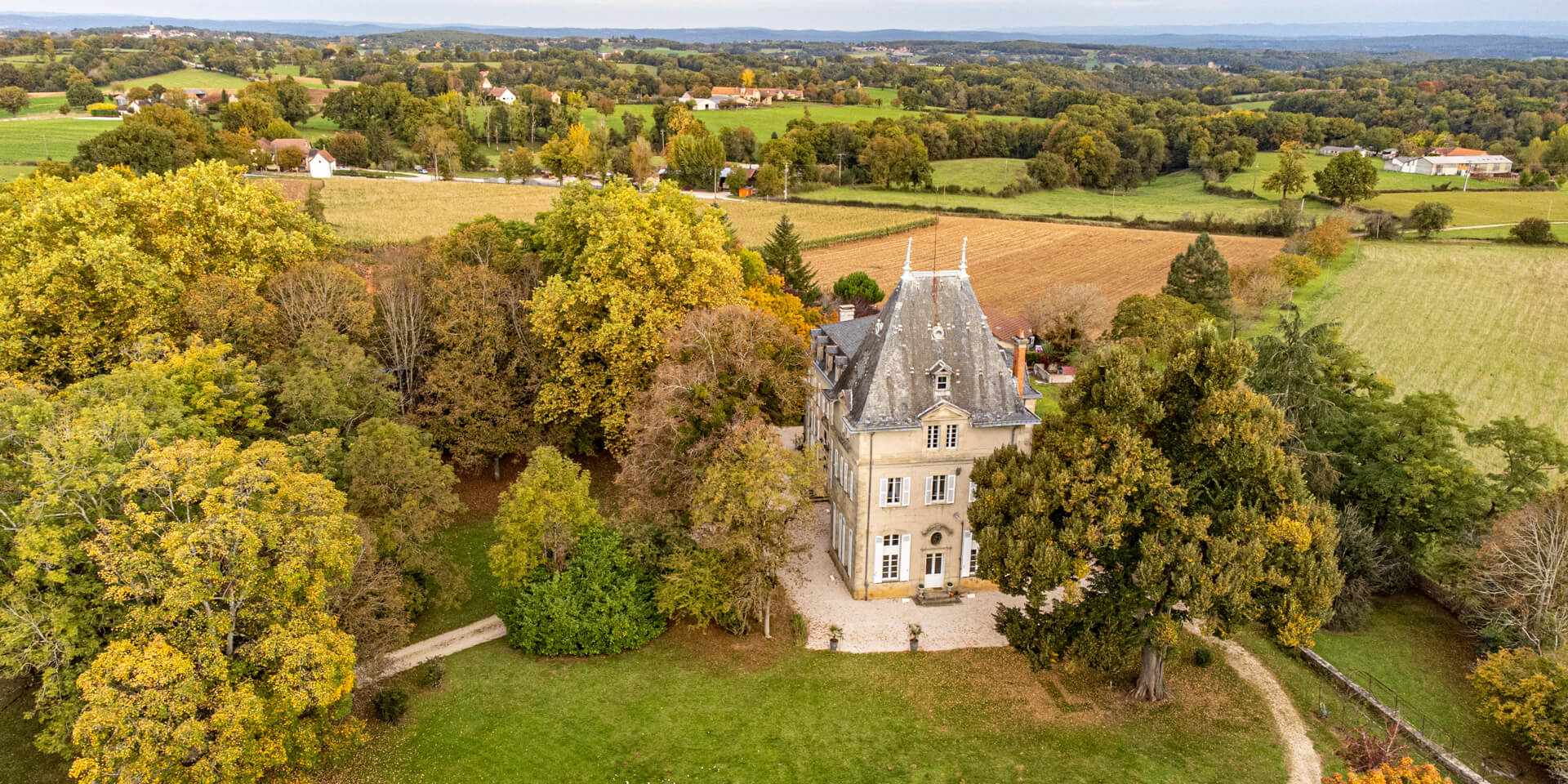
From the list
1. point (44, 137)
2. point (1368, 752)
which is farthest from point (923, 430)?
point (44, 137)

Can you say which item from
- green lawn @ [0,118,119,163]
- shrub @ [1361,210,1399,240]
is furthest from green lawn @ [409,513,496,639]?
shrub @ [1361,210,1399,240]

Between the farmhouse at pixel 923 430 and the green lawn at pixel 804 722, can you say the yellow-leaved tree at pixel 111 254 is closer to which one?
the green lawn at pixel 804 722

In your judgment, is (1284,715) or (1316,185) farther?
(1316,185)

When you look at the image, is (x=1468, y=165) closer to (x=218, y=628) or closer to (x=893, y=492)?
(x=893, y=492)

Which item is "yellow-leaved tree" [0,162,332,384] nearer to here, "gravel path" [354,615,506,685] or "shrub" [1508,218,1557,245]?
"gravel path" [354,615,506,685]

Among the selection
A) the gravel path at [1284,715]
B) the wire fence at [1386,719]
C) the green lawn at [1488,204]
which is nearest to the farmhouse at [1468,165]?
the green lawn at [1488,204]
